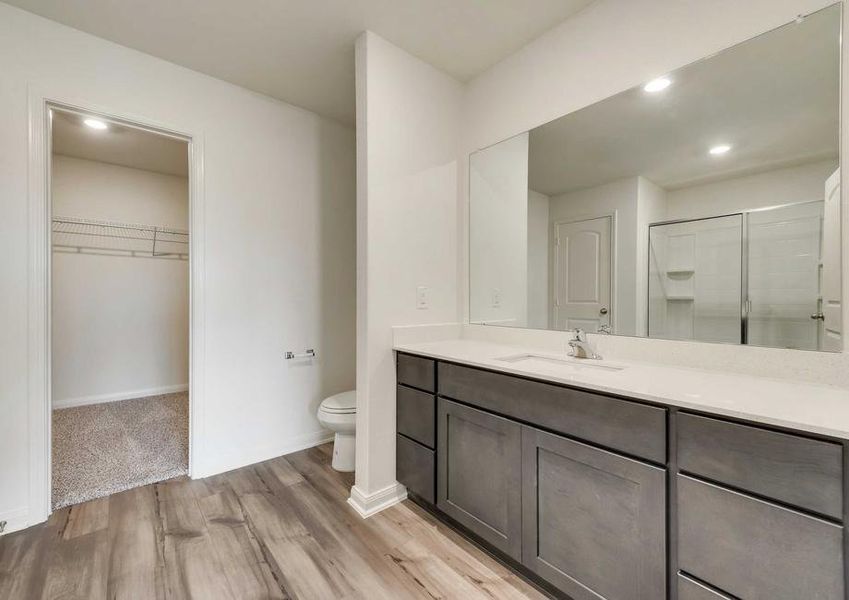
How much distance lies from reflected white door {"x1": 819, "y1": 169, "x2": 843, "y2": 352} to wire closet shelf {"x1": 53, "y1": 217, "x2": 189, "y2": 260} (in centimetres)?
492

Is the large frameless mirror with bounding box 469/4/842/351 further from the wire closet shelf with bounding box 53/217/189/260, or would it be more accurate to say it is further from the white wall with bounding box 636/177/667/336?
the wire closet shelf with bounding box 53/217/189/260

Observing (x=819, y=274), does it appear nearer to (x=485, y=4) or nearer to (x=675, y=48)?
(x=675, y=48)

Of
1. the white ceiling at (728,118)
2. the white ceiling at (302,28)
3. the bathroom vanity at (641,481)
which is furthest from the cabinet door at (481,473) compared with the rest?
the white ceiling at (302,28)

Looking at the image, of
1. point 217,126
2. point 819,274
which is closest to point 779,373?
point 819,274

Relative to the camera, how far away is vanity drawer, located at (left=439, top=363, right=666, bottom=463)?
1062 millimetres

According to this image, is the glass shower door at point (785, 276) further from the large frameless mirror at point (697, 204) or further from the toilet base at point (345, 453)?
the toilet base at point (345, 453)

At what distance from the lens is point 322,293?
277 centimetres

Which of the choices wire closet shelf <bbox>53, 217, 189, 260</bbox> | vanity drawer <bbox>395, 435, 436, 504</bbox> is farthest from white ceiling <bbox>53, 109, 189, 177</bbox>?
vanity drawer <bbox>395, 435, 436, 504</bbox>

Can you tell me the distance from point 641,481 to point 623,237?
1062 millimetres

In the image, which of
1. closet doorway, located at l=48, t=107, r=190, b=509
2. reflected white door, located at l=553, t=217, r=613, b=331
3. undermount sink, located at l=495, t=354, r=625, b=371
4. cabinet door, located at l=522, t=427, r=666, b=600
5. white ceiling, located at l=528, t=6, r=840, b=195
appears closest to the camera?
cabinet door, located at l=522, t=427, r=666, b=600

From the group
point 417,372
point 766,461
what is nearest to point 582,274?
point 417,372

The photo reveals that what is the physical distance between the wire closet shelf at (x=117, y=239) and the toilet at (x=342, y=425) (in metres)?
2.97

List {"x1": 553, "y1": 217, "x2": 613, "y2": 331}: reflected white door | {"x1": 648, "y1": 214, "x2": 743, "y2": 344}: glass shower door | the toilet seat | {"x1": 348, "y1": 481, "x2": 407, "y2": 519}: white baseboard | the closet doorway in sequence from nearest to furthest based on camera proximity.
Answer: {"x1": 648, "y1": 214, "x2": 743, "y2": 344}: glass shower door → {"x1": 553, "y1": 217, "x2": 613, "y2": 331}: reflected white door → {"x1": 348, "y1": 481, "x2": 407, "y2": 519}: white baseboard → the toilet seat → the closet doorway

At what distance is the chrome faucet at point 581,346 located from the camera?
5.43 feet
